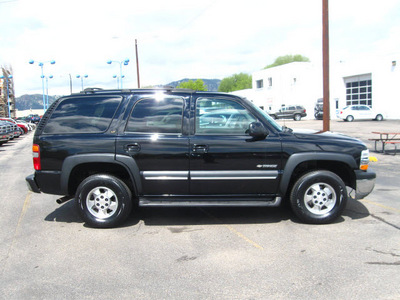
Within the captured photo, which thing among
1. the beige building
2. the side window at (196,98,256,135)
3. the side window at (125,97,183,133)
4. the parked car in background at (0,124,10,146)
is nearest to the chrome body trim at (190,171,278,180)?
the side window at (196,98,256,135)

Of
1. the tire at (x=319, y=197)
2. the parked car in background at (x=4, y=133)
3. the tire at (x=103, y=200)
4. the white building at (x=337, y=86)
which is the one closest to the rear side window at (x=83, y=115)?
the tire at (x=103, y=200)

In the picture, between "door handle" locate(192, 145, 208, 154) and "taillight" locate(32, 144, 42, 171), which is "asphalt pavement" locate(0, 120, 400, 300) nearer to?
"taillight" locate(32, 144, 42, 171)

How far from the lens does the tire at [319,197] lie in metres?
5.19

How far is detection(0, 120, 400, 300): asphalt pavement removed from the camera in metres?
3.47

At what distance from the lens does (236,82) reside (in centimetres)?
12644

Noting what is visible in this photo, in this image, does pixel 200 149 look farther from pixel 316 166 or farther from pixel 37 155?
pixel 37 155

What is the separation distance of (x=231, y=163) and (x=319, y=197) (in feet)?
4.49

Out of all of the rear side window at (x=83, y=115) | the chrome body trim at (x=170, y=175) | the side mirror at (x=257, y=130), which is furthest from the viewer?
the rear side window at (x=83, y=115)

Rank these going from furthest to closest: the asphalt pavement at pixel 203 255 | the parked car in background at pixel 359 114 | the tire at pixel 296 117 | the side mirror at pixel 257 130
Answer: the tire at pixel 296 117, the parked car in background at pixel 359 114, the side mirror at pixel 257 130, the asphalt pavement at pixel 203 255

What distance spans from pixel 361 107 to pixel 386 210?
3381cm

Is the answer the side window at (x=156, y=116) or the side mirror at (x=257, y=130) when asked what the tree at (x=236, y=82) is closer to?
the side window at (x=156, y=116)

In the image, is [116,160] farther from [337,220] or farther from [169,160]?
[337,220]

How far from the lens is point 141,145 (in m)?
5.15

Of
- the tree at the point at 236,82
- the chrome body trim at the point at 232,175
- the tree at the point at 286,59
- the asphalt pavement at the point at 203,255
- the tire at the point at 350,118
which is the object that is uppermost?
the tree at the point at 286,59
